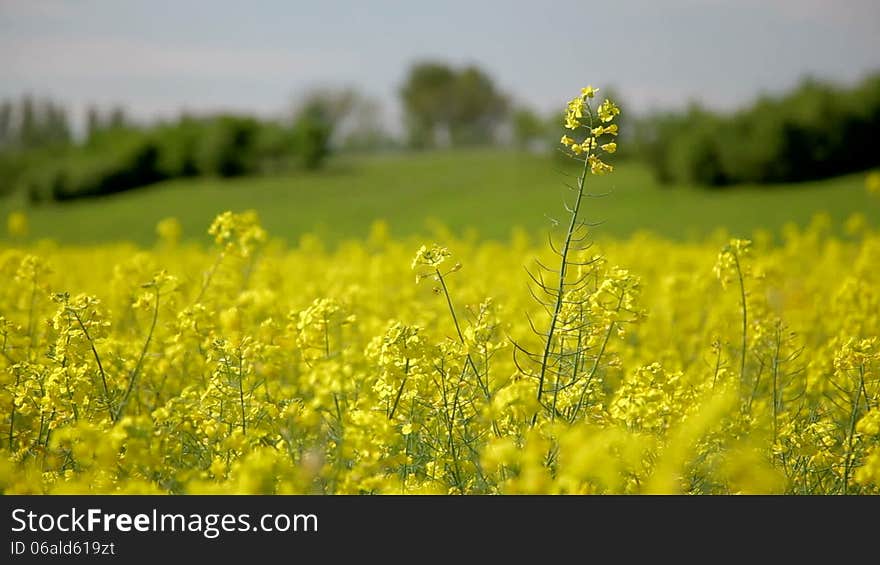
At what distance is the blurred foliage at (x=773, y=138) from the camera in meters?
20.0

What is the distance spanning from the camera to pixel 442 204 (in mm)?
30750

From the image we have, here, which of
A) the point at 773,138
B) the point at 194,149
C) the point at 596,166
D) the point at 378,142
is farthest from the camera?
the point at 378,142

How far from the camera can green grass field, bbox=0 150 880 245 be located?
820 inches

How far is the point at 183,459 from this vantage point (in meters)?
4.26

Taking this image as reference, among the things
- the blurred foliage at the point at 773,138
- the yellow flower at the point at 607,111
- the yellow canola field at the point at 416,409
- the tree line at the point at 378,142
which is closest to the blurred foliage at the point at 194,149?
the tree line at the point at 378,142

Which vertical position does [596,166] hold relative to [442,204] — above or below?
above

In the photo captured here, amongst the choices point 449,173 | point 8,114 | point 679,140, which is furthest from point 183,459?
point 449,173

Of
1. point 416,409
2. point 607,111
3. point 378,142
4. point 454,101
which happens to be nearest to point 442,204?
point 416,409

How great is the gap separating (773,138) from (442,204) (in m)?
11.5

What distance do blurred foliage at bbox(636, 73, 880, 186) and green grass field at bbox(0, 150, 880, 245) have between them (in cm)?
58

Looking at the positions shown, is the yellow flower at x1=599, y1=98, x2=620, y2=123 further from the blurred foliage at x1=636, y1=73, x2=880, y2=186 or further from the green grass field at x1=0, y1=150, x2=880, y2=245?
the blurred foliage at x1=636, y1=73, x2=880, y2=186

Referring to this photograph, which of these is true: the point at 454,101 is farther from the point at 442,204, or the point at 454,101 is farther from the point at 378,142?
the point at 442,204
